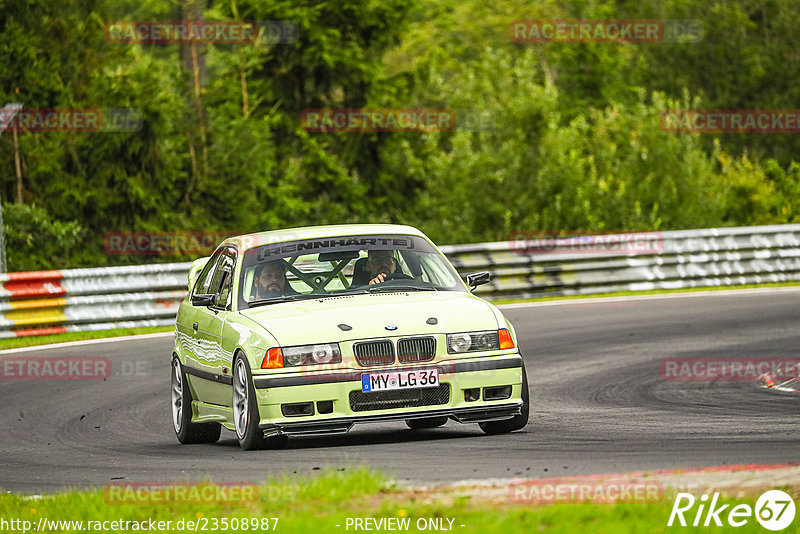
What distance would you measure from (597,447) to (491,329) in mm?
1265

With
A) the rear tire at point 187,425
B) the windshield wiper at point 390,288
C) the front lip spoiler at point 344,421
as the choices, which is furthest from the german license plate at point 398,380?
the rear tire at point 187,425

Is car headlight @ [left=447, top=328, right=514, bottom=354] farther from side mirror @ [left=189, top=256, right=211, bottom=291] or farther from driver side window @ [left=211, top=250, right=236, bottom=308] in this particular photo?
side mirror @ [left=189, top=256, right=211, bottom=291]

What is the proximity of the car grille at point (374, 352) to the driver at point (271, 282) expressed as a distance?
118cm

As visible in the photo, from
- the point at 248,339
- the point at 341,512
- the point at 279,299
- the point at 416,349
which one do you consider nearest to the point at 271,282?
the point at 279,299

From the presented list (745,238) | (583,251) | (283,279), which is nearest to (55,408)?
(283,279)

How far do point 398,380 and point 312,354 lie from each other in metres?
0.57

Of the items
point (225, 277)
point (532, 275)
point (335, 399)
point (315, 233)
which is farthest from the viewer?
point (532, 275)

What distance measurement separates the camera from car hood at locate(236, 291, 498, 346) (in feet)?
29.3

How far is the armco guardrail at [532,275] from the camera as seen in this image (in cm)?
1908

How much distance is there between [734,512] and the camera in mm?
5895

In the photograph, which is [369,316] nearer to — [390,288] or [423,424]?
[390,288]

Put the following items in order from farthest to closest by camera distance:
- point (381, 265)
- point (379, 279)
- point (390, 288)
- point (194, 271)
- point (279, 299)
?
1. point (194, 271)
2. point (381, 265)
3. point (379, 279)
4. point (390, 288)
5. point (279, 299)

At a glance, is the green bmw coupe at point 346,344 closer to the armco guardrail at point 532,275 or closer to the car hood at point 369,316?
the car hood at point 369,316

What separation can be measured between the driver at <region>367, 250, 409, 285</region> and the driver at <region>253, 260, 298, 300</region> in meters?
0.61
